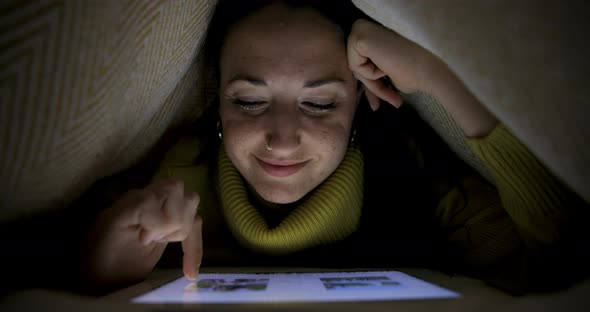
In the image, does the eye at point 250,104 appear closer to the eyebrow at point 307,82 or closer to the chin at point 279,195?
the eyebrow at point 307,82

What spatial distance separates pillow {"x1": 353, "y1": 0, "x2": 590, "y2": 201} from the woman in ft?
0.62

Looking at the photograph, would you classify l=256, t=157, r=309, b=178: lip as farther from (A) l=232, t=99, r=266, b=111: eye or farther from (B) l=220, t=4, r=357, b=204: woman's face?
(A) l=232, t=99, r=266, b=111: eye

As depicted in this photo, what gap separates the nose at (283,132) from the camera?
0.90 meters

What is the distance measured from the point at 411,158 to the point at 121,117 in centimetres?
90

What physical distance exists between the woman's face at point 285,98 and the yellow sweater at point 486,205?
14 centimetres

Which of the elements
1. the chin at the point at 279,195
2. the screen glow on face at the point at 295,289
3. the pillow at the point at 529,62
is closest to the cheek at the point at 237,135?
the chin at the point at 279,195

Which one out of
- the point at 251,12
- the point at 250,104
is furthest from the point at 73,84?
the point at 251,12

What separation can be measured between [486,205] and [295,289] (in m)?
0.67

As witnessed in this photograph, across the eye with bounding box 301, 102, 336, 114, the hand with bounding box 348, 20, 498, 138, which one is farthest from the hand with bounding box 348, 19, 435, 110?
the eye with bounding box 301, 102, 336, 114

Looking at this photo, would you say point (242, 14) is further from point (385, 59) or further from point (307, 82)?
point (385, 59)

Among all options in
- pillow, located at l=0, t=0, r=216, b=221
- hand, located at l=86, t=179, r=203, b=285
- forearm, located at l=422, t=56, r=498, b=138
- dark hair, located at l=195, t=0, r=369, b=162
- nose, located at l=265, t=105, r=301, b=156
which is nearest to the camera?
pillow, located at l=0, t=0, r=216, b=221

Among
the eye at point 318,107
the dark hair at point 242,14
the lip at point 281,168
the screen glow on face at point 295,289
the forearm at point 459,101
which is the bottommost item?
the screen glow on face at point 295,289

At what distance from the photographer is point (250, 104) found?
971mm

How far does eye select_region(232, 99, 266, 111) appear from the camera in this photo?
0.95m
